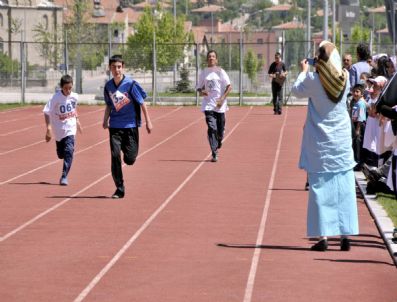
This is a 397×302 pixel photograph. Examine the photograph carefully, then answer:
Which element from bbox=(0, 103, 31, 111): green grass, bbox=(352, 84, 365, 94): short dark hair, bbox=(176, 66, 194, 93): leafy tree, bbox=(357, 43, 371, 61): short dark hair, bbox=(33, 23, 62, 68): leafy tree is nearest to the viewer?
bbox=(352, 84, 365, 94): short dark hair

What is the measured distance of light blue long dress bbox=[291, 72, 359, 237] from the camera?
12.8 meters

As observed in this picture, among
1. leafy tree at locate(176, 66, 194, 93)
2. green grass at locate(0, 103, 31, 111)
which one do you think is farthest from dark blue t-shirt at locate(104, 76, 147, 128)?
leafy tree at locate(176, 66, 194, 93)

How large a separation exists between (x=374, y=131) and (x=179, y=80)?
3731 centimetres

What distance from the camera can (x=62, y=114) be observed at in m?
19.8

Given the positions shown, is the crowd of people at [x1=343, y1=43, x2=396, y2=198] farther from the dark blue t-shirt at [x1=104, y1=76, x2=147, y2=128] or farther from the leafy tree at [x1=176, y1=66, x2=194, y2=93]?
the leafy tree at [x1=176, y1=66, x2=194, y2=93]

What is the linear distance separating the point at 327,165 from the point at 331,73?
868 mm

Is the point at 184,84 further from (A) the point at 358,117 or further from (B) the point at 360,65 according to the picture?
(A) the point at 358,117

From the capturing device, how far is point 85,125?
116 ft

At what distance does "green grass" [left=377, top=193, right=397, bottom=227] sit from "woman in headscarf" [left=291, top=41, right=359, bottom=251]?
6.08ft

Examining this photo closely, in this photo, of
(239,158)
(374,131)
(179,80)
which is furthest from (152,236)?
(179,80)

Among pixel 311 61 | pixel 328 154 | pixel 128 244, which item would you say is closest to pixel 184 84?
pixel 128 244

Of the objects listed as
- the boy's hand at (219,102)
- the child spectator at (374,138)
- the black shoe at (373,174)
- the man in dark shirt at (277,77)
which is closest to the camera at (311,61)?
the child spectator at (374,138)

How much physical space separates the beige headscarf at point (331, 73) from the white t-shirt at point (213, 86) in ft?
36.0

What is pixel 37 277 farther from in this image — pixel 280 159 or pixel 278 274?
pixel 280 159
